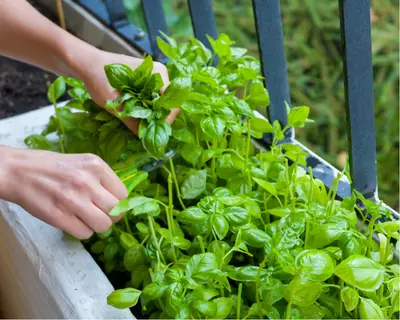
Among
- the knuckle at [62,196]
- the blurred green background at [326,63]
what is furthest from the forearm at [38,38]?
the blurred green background at [326,63]

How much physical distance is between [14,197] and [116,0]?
72 cm

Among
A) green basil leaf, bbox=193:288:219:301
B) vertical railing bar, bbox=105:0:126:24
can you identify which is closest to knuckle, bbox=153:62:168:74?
green basil leaf, bbox=193:288:219:301

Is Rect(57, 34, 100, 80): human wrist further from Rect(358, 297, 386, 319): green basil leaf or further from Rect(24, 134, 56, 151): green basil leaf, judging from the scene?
Rect(358, 297, 386, 319): green basil leaf

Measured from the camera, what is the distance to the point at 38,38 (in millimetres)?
847

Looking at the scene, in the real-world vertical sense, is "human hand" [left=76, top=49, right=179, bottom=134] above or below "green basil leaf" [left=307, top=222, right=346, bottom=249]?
above

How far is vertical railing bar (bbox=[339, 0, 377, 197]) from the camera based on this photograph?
68cm

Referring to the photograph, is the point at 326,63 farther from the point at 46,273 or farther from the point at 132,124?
the point at 46,273

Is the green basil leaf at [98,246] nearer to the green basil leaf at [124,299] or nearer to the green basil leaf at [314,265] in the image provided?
the green basil leaf at [124,299]

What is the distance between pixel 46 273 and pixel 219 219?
0.85 ft

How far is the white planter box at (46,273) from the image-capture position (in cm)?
73

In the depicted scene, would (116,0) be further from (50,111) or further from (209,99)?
(209,99)

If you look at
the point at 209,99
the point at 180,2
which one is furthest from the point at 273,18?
the point at 180,2

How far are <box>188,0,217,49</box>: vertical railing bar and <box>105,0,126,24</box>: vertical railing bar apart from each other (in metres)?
0.35

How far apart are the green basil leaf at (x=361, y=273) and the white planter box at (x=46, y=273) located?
10.2 inches
